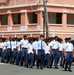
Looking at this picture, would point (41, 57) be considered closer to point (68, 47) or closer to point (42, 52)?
point (42, 52)

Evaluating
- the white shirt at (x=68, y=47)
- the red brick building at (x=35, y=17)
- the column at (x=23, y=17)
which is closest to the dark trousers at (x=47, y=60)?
the white shirt at (x=68, y=47)

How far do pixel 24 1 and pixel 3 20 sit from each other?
662 cm

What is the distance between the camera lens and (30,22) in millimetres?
45781

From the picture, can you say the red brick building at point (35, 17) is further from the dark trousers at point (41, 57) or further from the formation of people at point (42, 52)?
the dark trousers at point (41, 57)

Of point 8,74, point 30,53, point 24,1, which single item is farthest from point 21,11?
point 8,74

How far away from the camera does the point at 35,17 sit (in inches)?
1810

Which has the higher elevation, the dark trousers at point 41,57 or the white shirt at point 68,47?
the white shirt at point 68,47

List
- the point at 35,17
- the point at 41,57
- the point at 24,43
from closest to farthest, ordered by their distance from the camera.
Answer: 1. the point at 41,57
2. the point at 24,43
3. the point at 35,17

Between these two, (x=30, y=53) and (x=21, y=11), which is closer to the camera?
(x=30, y=53)

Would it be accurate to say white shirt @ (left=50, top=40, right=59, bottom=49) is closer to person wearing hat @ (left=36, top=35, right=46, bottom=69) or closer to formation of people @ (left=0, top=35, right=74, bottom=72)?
formation of people @ (left=0, top=35, right=74, bottom=72)

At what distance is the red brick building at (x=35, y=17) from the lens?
43.5 metres

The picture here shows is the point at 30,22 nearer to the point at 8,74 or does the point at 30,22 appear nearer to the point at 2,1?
the point at 2,1

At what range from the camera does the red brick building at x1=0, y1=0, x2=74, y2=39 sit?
143 ft

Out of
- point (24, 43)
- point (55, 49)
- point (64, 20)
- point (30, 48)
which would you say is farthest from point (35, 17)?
point (55, 49)
